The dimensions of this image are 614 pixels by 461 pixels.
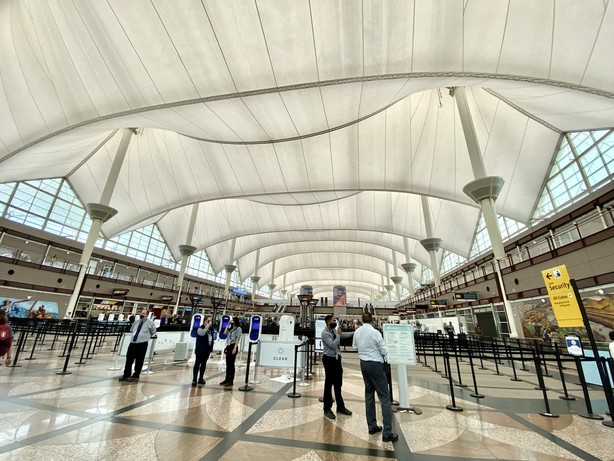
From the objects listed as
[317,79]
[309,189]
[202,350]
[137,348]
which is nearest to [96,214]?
[309,189]

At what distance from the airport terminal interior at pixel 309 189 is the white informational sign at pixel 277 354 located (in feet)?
0.13

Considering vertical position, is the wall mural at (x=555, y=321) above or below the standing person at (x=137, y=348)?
above

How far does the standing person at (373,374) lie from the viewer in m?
3.61

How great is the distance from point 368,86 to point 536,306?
1493 centimetres

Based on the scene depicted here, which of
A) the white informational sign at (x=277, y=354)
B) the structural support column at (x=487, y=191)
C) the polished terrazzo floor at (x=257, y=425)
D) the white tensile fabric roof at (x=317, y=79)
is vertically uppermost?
the white tensile fabric roof at (x=317, y=79)

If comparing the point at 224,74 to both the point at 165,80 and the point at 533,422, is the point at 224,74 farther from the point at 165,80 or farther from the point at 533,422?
the point at 533,422

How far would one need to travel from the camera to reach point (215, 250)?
4378 cm

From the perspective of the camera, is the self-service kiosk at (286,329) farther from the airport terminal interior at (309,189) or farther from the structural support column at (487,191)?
the structural support column at (487,191)

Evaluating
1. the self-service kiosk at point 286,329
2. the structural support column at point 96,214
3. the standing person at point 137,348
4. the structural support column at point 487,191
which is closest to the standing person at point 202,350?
the standing person at point 137,348

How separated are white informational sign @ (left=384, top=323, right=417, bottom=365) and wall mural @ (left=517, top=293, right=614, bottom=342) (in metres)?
10.7

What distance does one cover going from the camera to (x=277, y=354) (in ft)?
24.2

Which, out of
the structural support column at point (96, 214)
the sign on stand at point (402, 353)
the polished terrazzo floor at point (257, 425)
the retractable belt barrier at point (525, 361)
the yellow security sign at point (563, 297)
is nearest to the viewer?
the polished terrazzo floor at point (257, 425)

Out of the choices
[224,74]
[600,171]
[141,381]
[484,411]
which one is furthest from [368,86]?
[141,381]

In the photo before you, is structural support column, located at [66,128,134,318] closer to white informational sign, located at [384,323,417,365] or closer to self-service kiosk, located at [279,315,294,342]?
self-service kiosk, located at [279,315,294,342]
